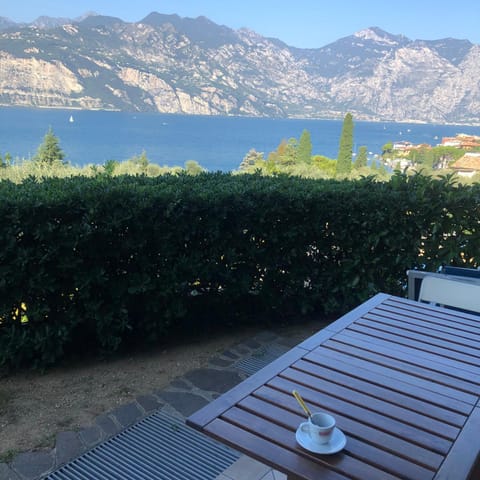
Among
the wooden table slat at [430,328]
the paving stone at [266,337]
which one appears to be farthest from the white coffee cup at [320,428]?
the paving stone at [266,337]

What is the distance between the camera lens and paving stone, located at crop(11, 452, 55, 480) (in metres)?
2.08

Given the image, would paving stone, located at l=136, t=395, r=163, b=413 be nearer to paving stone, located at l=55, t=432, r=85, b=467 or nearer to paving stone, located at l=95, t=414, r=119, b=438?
paving stone, located at l=95, t=414, r=119, b=438

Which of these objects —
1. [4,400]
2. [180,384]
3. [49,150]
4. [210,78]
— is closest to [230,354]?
[180,384]

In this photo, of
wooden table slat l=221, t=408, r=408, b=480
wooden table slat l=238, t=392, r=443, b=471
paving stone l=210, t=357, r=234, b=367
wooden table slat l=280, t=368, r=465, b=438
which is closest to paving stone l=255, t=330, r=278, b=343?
paving stone l=210, t=357, r=234, b=367

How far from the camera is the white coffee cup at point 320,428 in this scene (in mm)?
1216

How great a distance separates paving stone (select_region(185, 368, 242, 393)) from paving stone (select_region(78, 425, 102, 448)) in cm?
69

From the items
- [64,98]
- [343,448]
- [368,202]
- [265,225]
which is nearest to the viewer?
[343,448]

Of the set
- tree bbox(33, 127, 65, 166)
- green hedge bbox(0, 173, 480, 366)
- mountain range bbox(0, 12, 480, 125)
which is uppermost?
mountain range bbox(0, 12, 480, 125)

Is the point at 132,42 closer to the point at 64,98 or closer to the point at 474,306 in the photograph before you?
the point at 64,98

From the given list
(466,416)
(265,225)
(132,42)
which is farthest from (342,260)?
(132,42)

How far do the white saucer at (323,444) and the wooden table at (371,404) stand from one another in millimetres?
15

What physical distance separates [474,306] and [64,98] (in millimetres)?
140598

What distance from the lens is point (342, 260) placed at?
4.06 metres

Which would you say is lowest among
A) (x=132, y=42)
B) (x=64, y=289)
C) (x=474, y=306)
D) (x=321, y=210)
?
(x=64, y=289)
